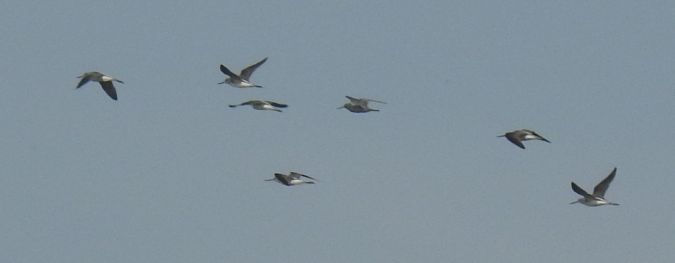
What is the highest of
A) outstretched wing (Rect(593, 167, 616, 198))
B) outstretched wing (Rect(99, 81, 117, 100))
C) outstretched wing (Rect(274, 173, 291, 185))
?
outstretched wing (Rect(593, 167, 616, 198))

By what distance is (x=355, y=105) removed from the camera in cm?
8138

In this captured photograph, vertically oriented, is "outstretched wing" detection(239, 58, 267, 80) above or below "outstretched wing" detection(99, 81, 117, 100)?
above

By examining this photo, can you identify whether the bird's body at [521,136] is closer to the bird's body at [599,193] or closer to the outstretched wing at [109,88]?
the bird's body at [599,193]

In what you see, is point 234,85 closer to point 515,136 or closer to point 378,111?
point 378,111

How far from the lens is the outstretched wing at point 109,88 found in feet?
264

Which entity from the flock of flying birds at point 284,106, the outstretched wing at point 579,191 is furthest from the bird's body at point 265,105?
the outstretched wing at point 579,191

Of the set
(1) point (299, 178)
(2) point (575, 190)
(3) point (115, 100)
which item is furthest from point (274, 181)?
(2) point (575, 190)

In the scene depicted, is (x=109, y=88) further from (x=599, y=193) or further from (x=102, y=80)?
(x=599, y=193)

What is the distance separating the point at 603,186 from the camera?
79.6 metres

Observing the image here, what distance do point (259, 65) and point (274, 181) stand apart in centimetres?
504

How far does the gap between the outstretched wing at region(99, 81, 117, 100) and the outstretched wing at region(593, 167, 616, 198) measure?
20.0 meters

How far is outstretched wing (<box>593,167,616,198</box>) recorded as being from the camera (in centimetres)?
7949

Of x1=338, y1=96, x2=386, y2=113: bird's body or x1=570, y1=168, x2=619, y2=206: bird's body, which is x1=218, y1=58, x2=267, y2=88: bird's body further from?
x1=570, y1=168, x2=619, y2=206: bird's body

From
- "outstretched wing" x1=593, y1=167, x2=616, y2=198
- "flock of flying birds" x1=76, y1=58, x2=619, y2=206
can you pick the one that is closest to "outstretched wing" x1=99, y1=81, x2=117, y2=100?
"flock of flying birds" x1=76, y1=58, x2=619, y2=206
